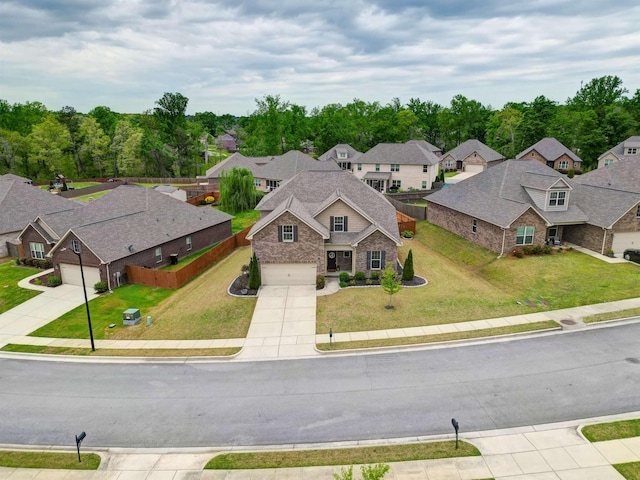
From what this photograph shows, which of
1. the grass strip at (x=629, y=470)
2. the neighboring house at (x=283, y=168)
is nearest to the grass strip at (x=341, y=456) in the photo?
the grass strip at (x=629, y=470)

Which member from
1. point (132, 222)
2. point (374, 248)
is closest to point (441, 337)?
point (374, 248)

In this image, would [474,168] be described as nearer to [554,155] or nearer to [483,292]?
Answer: [554,155]

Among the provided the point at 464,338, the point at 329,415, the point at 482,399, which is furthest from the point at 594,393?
the point at 329,415

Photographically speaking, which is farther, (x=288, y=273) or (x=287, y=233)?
(x=288, y=273)

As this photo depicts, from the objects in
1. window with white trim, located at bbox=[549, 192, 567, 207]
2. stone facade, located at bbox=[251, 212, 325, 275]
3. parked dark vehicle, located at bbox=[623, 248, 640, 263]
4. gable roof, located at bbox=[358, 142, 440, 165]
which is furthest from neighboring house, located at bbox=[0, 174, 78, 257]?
parked dark vehicle, located at bbox=[623, 248, 640, 263]

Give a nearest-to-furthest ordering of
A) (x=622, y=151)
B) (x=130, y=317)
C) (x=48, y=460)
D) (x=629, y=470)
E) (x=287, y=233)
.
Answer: (x=629, y=470) → (x=48, y=460) → (x=130, y=317) → (x=287, y=233) → (x=622, y=151)

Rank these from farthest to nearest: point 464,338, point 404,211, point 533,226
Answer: point 404,211
point 533,226
point 464,338

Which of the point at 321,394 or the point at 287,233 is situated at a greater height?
the point at 287,233

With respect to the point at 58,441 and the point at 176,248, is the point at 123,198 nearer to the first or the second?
the point at 176,248
